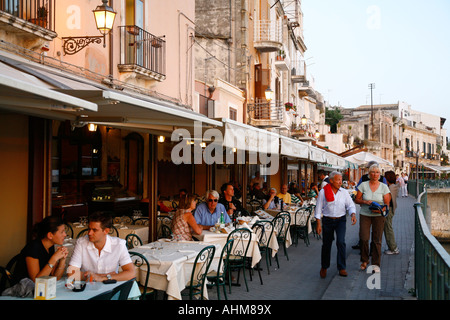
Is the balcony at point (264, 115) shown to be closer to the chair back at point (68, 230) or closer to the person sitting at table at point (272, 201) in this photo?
the person sitting at table at point (272, 201)

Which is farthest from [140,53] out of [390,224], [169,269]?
[169,269]

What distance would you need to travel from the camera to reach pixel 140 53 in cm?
1232

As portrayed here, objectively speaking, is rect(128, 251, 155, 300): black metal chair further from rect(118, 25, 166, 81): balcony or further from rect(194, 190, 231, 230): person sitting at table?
rect(118, 25, 166, 81): balcony

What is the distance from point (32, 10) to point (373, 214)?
714cm

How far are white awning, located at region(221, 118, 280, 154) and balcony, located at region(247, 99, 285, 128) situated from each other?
552 inches

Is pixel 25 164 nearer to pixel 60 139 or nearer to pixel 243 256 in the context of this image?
pixel 243 256

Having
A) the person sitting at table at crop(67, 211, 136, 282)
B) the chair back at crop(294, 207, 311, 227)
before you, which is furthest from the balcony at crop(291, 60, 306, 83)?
the person sitting at table at crop(67, 211, 136, 282)

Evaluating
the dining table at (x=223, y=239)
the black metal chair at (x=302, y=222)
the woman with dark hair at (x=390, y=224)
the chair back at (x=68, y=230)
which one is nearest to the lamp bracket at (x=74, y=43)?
the chair back at (x=68, y=230)

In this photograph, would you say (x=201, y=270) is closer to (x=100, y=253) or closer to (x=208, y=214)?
(x=100, y=253)

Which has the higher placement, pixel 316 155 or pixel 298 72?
pixel 298 72

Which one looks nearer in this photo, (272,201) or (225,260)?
(225,260)

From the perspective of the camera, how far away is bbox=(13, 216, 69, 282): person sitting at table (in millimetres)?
4828

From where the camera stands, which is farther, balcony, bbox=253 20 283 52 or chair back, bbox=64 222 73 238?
balcony, bbox=253 20 283 52
